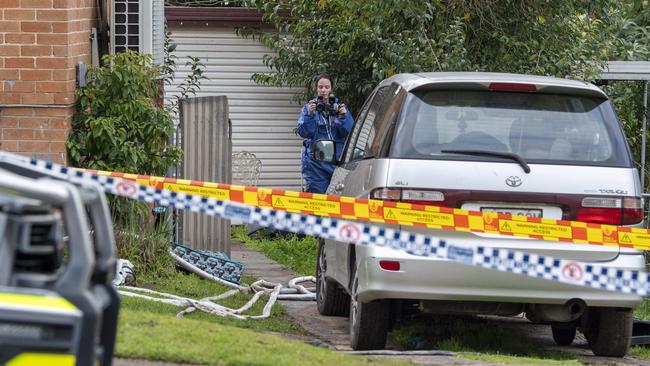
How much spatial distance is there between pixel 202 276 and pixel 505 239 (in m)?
4.22

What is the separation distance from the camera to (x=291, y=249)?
14.1 metres

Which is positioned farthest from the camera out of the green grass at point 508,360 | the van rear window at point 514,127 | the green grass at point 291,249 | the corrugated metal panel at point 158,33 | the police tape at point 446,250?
the green grass at point 291,249

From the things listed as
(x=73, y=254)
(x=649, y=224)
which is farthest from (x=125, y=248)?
(x=73, y=254)

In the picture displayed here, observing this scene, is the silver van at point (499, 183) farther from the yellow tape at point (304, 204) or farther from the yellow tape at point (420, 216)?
the yellow tape at point (304, 204)

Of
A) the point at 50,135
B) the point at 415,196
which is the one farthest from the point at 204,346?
the point at 50,135

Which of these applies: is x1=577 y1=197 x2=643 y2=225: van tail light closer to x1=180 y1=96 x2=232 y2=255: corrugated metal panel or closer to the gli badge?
the gli badge

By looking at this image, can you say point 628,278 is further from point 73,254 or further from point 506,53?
point 506,53

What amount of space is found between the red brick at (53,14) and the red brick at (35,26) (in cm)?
5

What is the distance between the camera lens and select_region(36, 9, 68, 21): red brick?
10.2m

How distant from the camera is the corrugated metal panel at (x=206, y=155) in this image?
40.3 feet

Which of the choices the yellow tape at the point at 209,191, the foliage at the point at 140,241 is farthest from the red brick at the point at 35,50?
the yellow tape at the point at 209,191

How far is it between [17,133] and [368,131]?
3.31m

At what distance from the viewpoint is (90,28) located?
11500 millimetres

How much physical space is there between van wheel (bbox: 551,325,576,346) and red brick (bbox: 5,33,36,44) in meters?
4.78
